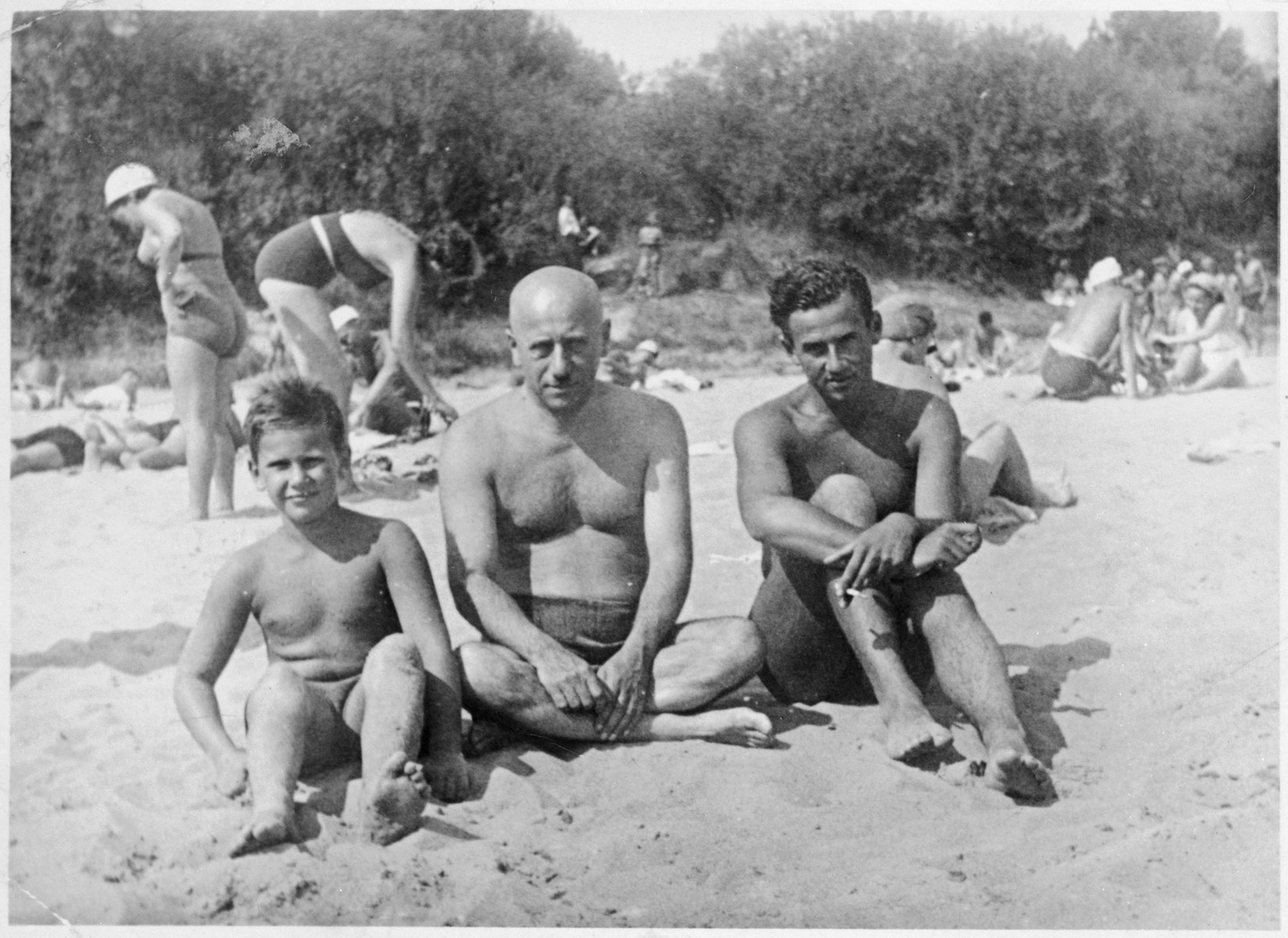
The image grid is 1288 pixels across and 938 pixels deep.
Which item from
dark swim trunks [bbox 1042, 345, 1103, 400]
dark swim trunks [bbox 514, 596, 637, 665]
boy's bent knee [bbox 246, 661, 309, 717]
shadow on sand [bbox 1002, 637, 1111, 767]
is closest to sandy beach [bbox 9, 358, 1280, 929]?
shadow on sand [bbox 1002, 637, 1111, 767]

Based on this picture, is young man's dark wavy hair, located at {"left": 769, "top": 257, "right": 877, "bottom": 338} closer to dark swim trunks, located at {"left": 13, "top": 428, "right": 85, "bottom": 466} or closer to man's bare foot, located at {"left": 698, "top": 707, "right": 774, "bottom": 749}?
man's bare foot, located at {"left": 698, "top": 707, "right": 774, "bottom": 749}

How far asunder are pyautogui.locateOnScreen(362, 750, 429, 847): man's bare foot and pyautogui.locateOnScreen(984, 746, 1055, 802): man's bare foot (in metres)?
1.85

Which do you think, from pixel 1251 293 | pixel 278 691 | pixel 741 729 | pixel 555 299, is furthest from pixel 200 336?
pixel 1251 293

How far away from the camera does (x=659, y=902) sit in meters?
5.53

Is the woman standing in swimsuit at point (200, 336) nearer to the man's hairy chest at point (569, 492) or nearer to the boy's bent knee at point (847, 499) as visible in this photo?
the man's hairy chest at point (569, 492)

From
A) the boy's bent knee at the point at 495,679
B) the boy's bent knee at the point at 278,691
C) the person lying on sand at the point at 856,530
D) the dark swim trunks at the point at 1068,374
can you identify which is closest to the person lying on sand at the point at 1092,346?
the dark swim trunks at the point at 1068,374

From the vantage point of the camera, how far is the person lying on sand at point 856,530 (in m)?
5.85

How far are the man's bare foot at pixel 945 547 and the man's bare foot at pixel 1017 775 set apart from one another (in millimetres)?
660

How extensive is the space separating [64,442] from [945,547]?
158 inches

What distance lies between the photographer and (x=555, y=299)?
6043 mm

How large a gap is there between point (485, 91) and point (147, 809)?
363 cm

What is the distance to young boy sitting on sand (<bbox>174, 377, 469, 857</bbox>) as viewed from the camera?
18.1 ft

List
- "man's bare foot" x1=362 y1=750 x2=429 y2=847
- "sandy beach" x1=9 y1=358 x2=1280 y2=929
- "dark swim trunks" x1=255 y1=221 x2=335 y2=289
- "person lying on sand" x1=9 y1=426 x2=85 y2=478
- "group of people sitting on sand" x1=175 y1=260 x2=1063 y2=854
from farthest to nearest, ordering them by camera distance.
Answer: "dark swim trunks" x1=255 y1=221 x2=335 y2=289, "person lying on sand" x1=9 y1=426 x2=85 y2=478, "group of people sitting on sand" x1=175 y1=260 x2=1063 y2=854, "sandy beach" x1=9 y1=358 x2=1280 y2=929, "man's bare foot" x1=362 y1=750 x2=429 y2=847

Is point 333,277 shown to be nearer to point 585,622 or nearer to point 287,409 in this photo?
point 287,409
